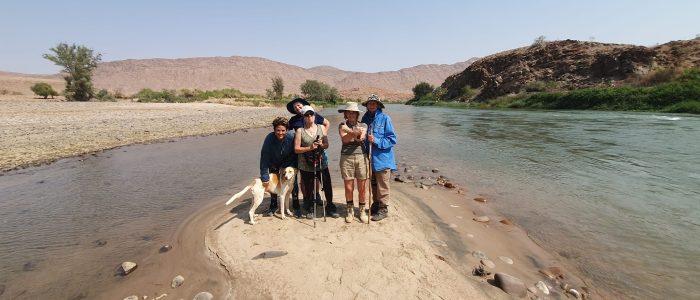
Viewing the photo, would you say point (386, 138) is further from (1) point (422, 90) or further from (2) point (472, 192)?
(1) point (422, 90)

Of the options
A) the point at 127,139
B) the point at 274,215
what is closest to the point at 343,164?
the point at 274,215

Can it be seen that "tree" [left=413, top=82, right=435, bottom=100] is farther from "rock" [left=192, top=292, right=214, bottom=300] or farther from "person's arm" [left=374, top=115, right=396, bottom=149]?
"rock" [left=192, top=292, right=214, bottom=300]

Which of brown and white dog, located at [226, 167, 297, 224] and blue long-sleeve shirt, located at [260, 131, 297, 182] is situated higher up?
blue long-sleeve shirt, located at [260, 131, 297, 182]

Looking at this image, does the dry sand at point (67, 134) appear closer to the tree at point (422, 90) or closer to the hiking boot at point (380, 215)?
the hiking boot at point (380, 215)

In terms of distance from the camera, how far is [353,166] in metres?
6.12

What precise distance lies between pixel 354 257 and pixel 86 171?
10.8 m

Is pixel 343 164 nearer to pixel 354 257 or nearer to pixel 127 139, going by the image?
pixel 354 257

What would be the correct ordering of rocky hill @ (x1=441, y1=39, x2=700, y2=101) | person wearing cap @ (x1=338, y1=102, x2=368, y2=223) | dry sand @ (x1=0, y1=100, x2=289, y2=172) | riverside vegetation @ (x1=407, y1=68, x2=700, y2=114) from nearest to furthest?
person wearing cap @ (x1=338, y1=102, x2=368, y2=223) → dry sand @ (x1=0, y1=100, x2=289, y2=172) → riverside vegetation @ (x1=407, y1=68, x2=700, y2=114) → rocky hill @ (x1=441, y1=39, x2=700, y2=101)

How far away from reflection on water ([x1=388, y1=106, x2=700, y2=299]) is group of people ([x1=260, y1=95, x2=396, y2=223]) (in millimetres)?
3261

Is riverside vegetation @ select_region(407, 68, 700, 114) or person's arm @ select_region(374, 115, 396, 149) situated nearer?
person's arm @ select_region(374, 115, 396, 149)

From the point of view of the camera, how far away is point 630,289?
4508 millimetres

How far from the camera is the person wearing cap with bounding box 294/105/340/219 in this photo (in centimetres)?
596

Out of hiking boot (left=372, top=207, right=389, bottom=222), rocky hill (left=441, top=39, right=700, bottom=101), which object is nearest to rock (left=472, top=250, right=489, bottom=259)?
hiking boot (left=372, top=207, right=389, bottom=222)

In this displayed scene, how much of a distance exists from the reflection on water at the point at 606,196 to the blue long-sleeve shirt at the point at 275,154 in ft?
16.5
